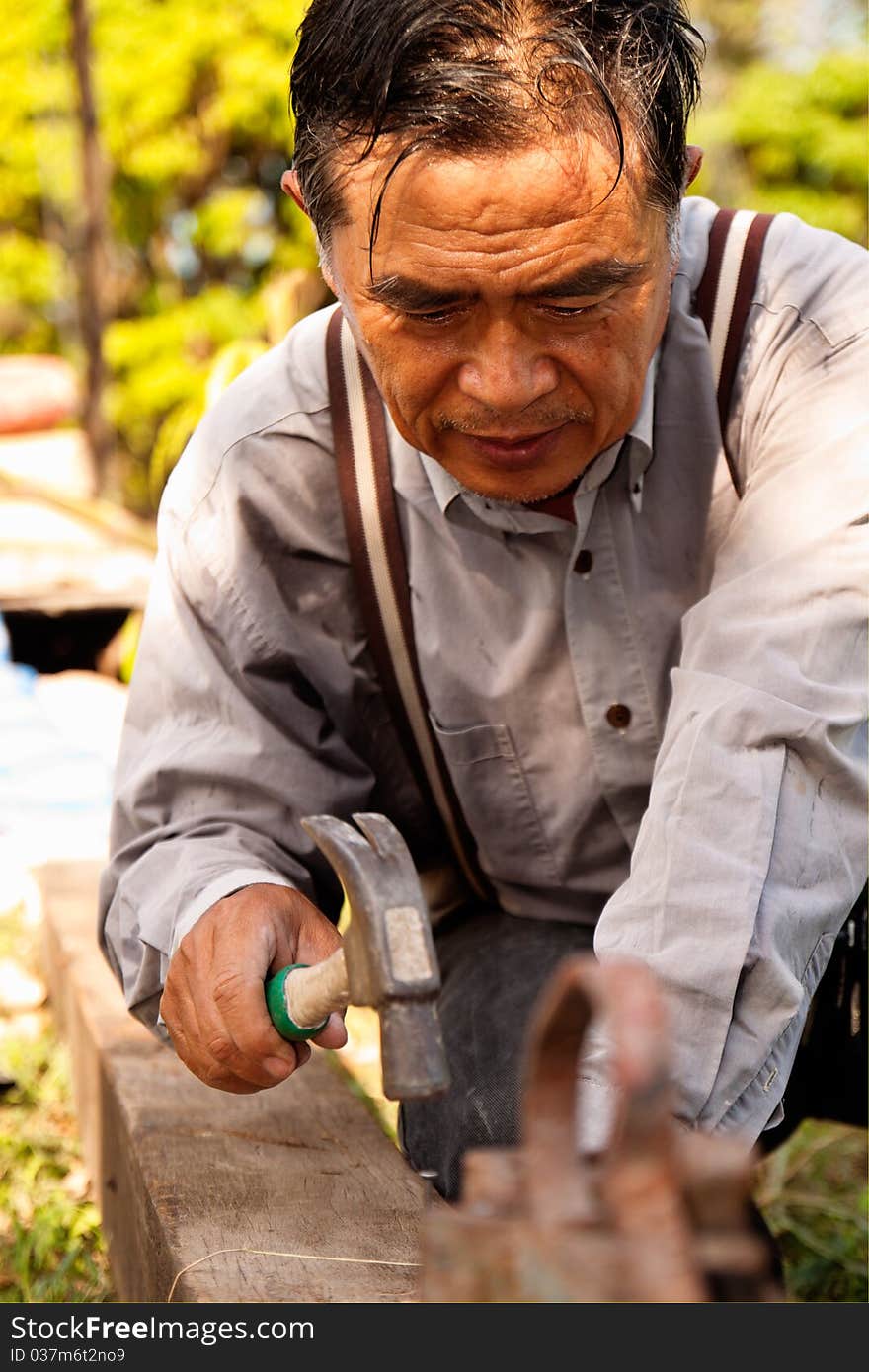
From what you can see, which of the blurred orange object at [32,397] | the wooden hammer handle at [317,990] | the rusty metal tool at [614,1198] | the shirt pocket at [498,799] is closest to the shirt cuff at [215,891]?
the wooden hammer handle at [317,990]

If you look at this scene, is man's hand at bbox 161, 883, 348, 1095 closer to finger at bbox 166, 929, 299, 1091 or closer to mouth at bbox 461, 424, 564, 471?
finger at bbox 166, 929, 299, 1091

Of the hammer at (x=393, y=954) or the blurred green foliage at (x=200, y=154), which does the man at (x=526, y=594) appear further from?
the blurred green foliage at (x=200, y=154)

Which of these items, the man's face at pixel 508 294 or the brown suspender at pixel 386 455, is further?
the brown suspender at pixel 386 455

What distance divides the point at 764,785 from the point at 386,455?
32.5 inches

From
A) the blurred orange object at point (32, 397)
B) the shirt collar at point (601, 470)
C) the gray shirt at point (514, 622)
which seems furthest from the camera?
the blurred orange object at point (32, 397)

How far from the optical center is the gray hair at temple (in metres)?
1.63

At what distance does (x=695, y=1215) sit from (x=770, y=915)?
2.54 feet

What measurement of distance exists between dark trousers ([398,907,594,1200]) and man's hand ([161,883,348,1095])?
1.34 feet

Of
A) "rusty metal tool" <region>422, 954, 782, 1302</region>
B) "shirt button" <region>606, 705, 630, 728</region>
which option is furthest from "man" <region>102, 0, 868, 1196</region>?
"rusty metal tool" <region>422, 954, 782, 1302</region>

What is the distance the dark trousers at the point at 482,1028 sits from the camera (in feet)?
7.21

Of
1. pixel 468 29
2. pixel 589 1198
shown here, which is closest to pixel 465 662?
pixel 468 29

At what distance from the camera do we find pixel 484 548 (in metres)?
2.20

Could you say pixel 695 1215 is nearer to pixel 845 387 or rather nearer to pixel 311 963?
pixel 311 963

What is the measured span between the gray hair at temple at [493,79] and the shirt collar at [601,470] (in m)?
0.34
